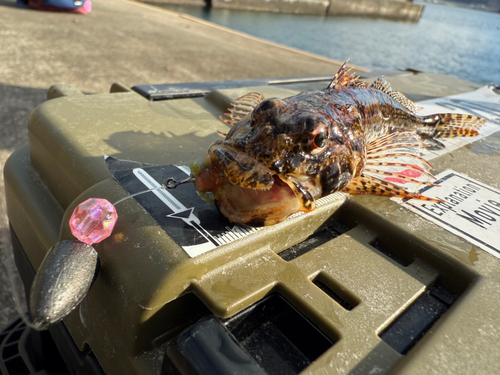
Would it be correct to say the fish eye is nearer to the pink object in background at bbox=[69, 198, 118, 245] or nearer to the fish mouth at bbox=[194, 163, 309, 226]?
the fish mouth at bbox=[194, 163, 309, 226]

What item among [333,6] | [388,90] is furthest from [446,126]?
[333,6]

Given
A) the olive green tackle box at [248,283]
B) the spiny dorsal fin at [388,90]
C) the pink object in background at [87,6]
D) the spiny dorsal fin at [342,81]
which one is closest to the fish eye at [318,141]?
the olive green tackle box at [248,283]

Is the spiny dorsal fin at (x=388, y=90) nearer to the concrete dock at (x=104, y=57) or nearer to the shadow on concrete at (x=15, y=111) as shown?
the concrete dock at (x=104, y=57)

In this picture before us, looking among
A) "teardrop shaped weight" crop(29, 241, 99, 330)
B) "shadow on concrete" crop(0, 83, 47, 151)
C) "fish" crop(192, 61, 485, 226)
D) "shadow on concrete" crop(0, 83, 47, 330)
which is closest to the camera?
"teardrop shaped weight" crop(29, 241, 99, 330)

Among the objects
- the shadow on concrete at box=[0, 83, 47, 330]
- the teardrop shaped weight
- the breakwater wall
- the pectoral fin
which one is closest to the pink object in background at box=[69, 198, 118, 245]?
the teardrop shaped weight

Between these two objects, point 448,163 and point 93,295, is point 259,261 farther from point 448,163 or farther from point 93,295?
point 448,163

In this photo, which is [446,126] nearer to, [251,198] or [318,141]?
[318,141]
